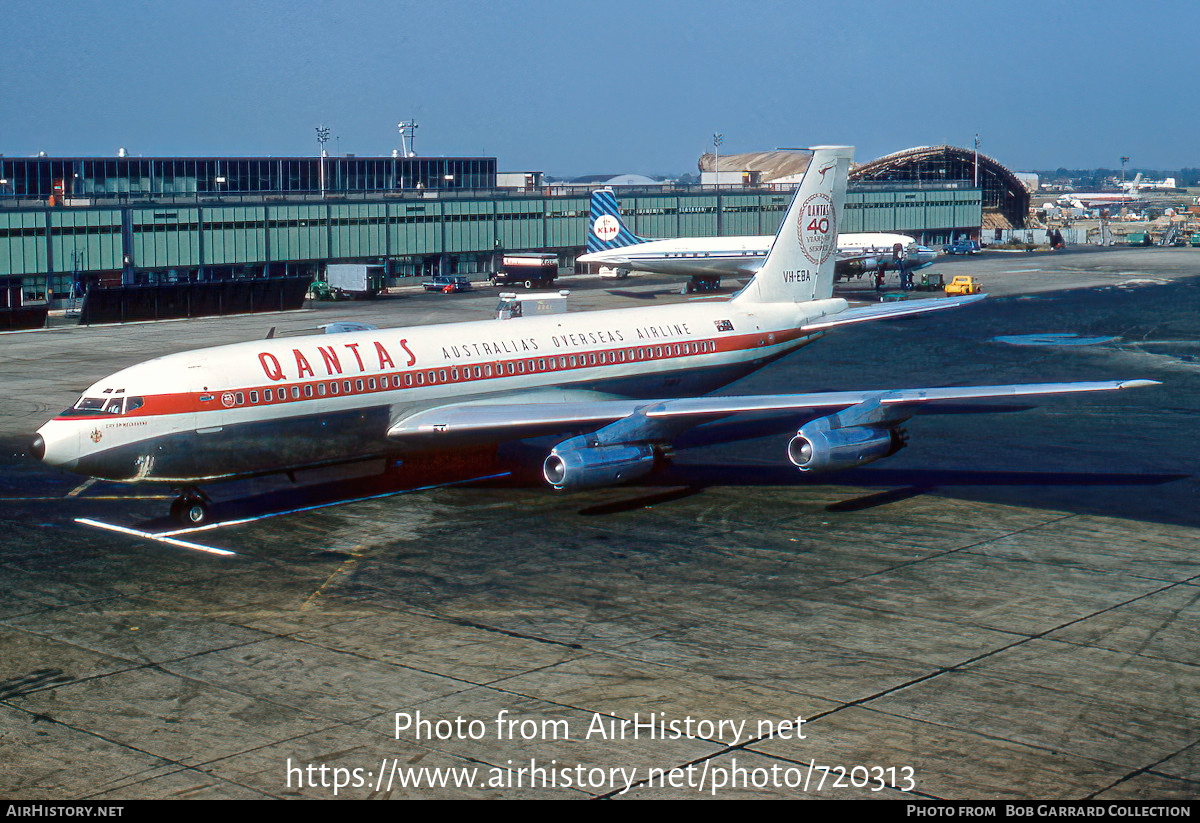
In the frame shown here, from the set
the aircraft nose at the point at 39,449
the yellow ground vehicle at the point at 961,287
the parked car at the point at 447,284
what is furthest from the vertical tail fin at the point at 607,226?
the aircraft nose at the point at 39,449

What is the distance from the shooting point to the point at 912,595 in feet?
97.1

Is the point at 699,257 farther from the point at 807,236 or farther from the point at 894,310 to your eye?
the point at 894,310

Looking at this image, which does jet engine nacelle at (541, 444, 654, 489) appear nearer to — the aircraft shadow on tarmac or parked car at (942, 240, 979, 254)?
the aircraft shadow on tarmac

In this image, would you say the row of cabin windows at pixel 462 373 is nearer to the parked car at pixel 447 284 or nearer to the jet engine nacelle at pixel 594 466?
the jet engine nacelle at pixel 594 466

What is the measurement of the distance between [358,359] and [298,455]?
350cm

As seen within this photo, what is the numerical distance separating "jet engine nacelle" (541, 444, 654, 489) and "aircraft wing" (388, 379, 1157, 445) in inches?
56.7

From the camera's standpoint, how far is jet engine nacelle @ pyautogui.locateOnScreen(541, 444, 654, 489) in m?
35.4

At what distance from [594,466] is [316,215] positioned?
328ft

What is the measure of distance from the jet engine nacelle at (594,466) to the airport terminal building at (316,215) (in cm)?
8742

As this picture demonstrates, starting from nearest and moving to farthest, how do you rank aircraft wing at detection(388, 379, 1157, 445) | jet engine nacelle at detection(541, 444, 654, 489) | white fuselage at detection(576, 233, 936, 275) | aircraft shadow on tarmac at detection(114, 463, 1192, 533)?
1. jet engine nacelle at detection(541, 444, 654, 489)
2. aircraft wing at detection(388, 379, 1157, 445)
3. aircraft shadow on tarmac at detection(114, 463, 1192, 533)
4. white fuselage at detection(576, 233, 936, 275)

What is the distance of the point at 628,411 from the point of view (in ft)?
125

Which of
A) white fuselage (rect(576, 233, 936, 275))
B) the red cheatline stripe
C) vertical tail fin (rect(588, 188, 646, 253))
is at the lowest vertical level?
the red cheatline stripe

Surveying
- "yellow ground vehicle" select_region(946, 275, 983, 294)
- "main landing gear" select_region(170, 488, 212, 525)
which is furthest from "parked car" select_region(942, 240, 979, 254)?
"main landing gear" select_region(170, 488, 212, 525)

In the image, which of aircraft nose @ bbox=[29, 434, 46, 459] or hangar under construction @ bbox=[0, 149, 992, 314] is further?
hangar under construction @ bbox=[0, 149, 992, 314]
